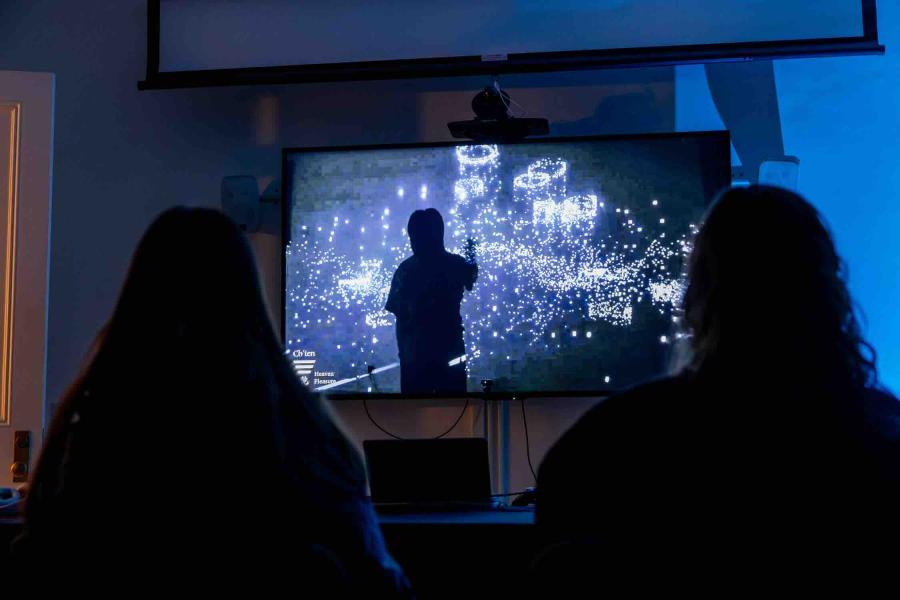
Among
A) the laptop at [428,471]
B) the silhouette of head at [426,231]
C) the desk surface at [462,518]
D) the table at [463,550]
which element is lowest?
the table at [463,550]

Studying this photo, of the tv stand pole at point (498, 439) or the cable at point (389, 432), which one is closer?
the tv stand pole at point (498, 439)

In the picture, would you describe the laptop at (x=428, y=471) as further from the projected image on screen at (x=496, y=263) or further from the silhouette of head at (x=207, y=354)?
the silhouette of head at (x=207, y=354)

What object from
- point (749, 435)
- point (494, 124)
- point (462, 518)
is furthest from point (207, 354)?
point (494, 124)

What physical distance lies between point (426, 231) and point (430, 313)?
0.30 m

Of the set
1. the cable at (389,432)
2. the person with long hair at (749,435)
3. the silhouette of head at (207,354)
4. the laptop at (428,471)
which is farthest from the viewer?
the cable at (389,432)

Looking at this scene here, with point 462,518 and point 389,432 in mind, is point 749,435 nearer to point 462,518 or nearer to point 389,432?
point 462,518

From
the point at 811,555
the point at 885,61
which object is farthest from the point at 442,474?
the point at 885,61

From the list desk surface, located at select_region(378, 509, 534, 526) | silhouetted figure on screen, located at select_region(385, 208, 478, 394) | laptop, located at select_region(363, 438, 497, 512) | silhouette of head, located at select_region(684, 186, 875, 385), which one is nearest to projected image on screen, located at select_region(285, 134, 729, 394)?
silhouetted figure on screen, located at select_region(385, 208, 478, 394)

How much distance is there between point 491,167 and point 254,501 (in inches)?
83.2

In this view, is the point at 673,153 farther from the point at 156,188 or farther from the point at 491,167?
the point at 156,188

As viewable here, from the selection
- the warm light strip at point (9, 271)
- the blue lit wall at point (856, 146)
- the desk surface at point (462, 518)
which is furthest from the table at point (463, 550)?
the blue lit wall at point (856, 146)

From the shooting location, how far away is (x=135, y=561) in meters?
1.39

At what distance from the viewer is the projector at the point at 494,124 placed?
3.23 meters

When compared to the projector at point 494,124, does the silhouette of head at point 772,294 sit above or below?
below
